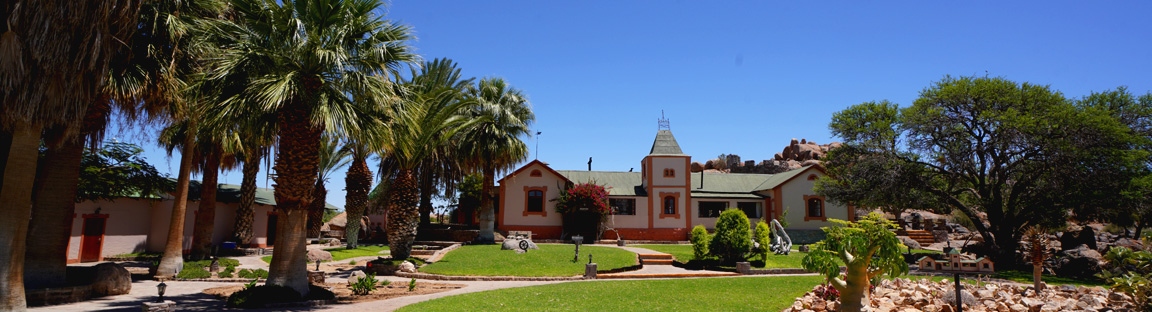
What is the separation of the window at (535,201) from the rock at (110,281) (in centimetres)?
2539

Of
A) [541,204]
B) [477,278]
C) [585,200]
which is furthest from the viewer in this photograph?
[541,204]

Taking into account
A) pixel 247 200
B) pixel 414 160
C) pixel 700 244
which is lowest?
pixel 700 244

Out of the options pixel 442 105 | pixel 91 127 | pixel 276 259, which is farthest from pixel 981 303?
pixel 91 127

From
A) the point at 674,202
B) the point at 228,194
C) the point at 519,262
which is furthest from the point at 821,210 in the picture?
the point at 228,194

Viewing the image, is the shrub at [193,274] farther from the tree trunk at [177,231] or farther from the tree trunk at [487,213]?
the tree trunk at [487,213]

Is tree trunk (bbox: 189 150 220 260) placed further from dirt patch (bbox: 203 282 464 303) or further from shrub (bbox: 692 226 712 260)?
shrub (bbox: 692 226 712 260)

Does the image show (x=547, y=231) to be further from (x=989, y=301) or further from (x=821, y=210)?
(x=989, y=301)

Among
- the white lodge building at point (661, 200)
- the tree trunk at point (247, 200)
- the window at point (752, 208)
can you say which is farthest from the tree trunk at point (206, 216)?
the window at point (752, 208)

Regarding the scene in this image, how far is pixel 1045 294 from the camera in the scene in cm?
1152

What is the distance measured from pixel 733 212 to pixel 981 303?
11.6 m

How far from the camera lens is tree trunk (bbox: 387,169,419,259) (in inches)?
837

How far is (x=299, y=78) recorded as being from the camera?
11.5 m

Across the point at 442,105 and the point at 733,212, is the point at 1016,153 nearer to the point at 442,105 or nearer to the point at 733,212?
the point at 733,212

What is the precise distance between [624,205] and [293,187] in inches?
1150
